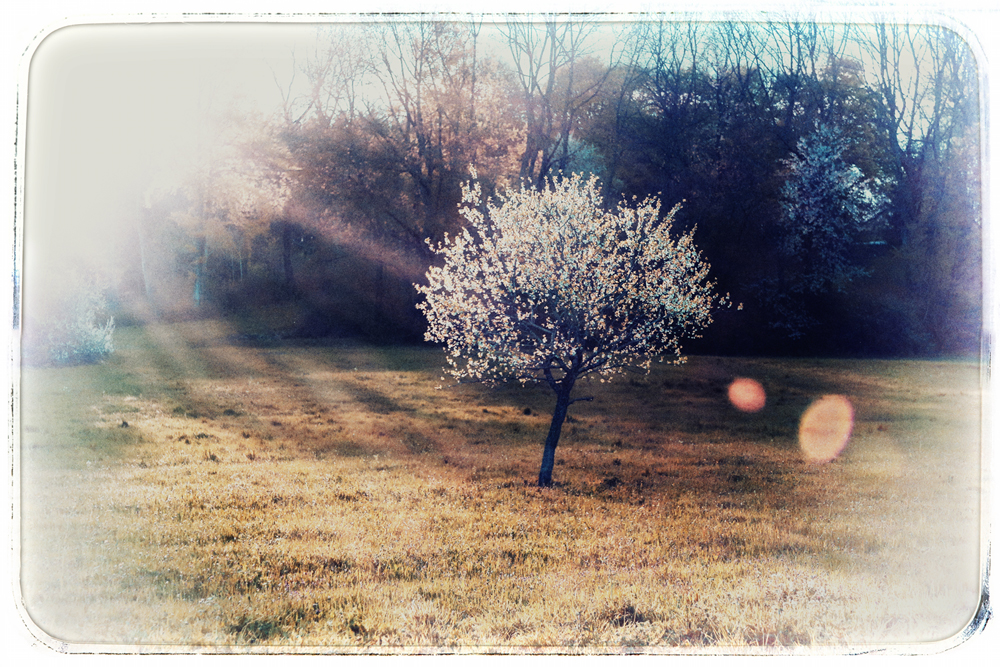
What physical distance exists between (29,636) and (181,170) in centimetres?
592

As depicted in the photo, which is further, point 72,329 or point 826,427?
point 826,427

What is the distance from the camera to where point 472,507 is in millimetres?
7445

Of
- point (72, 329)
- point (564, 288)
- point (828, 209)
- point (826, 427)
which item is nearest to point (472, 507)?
point (564, 288)

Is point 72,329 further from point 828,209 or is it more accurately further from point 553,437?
point 828,209

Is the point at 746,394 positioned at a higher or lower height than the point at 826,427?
higher

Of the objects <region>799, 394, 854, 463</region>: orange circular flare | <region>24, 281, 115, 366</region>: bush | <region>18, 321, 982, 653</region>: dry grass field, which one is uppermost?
<region>24, 281, 115, 366</region>: bush

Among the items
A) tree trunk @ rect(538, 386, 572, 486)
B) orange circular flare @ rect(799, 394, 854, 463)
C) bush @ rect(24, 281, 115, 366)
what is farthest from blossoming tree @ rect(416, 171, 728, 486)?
bush @ rect(24, 281, 115, 366)

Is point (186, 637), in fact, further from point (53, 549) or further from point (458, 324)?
point (458, 324)

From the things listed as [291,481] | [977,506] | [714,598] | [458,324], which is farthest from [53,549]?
[977,506]

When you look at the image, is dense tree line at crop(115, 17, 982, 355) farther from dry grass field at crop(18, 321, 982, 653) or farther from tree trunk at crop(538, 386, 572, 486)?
tree trunk at crop(538, 386, 572, 486)

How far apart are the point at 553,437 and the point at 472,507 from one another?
1.84 meters

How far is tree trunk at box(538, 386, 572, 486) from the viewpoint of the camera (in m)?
8.46

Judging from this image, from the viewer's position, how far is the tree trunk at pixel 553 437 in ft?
27.8

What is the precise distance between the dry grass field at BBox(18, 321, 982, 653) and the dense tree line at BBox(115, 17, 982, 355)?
2.89ft
